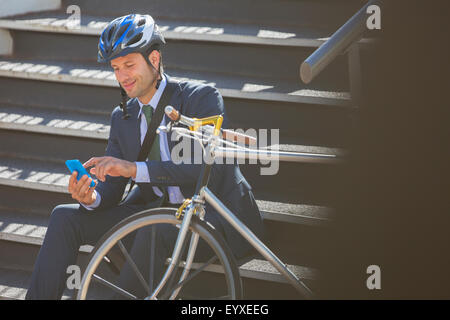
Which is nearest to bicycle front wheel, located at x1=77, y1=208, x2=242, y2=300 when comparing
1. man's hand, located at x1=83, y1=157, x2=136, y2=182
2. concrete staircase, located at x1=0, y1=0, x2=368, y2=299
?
man's hand, located at x1=83, y1=157, x2=136, y2=182

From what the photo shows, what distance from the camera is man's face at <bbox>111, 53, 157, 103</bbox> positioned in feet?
11.5

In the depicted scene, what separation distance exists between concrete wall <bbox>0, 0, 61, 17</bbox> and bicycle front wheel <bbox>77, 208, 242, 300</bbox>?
8.08ft

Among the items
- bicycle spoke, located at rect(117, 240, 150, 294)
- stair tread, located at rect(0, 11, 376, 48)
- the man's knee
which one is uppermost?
stair tread, located at rect(0, 11, 376, 48)

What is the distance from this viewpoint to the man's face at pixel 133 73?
3.51 m

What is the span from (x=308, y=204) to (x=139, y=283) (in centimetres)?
115

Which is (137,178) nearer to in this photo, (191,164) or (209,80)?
(191,164)

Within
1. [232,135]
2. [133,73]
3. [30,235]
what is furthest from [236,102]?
[30,235]

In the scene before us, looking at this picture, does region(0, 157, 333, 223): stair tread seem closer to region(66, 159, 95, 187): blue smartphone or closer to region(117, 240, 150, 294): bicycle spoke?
region(117, 240, 150, 294): bicycle spoke

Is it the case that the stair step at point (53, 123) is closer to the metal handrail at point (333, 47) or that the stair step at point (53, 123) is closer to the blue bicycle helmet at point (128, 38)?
the blue bicycle helmet at point (128, 38)

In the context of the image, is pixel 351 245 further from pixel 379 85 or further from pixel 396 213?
A: pixel 379 85

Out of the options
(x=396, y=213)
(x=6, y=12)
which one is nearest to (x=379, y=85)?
(x=396, y=213)

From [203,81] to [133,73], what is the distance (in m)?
1.03

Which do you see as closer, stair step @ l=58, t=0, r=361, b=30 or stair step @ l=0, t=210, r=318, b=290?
stair step @ l=0, t=210, r=318, b=290

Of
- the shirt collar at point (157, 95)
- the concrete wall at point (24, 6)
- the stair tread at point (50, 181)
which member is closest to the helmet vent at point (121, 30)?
the shirt collar at point (157, 95)
